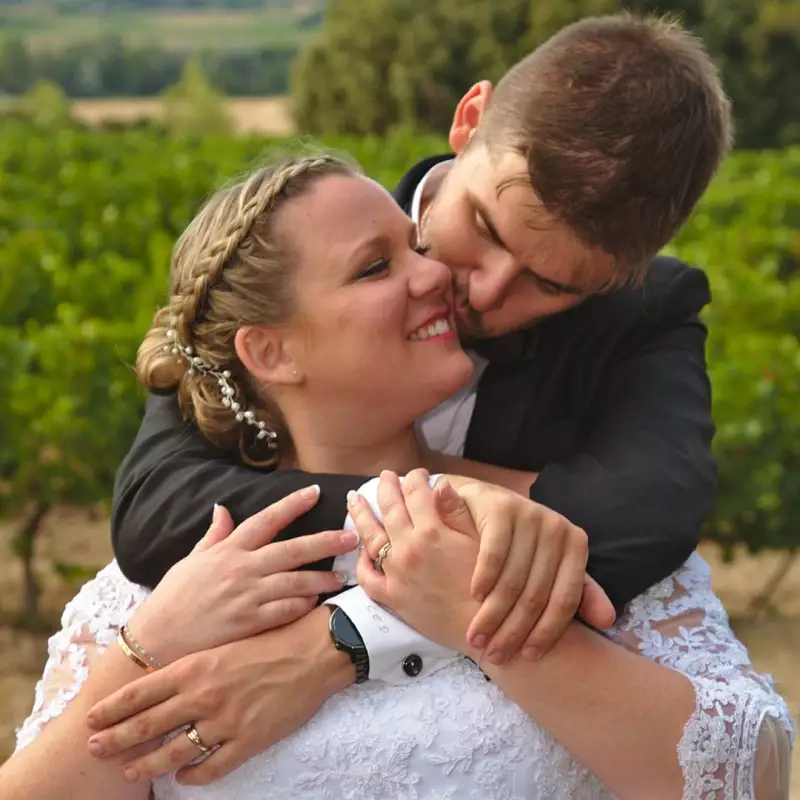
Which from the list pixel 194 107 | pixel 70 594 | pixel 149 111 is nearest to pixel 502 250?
pixel 70 594

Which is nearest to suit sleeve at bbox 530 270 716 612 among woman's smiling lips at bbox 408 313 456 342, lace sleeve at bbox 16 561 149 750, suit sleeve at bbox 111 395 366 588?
woman's smiling lips at bbox 408 313 456 342

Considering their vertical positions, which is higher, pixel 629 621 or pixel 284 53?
pixel 629 621

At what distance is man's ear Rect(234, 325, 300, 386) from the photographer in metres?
2.40

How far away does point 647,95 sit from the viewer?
7.83ft

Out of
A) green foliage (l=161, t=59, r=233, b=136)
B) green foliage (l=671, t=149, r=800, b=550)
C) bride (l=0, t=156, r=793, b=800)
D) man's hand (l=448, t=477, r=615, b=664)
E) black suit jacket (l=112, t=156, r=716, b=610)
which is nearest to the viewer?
man's hand (l=448, t=477, r=615, b=664)

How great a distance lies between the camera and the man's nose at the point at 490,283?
8.19 feet

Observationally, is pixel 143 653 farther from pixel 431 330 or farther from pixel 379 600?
pixel 431 330

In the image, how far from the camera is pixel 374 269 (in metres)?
2.36

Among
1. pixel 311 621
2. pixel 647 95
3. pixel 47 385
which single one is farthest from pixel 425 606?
pixel 47 385

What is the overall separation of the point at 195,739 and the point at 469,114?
152cm

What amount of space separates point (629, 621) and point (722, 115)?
3.57 feet

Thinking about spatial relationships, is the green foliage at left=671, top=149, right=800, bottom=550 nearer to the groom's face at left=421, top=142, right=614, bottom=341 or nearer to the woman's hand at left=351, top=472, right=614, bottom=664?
the groom's face at left=421, top=142, right=614, bottom=341

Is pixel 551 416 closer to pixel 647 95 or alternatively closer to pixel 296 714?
pixel 647 95

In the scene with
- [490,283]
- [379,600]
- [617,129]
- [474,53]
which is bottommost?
[474,53]
